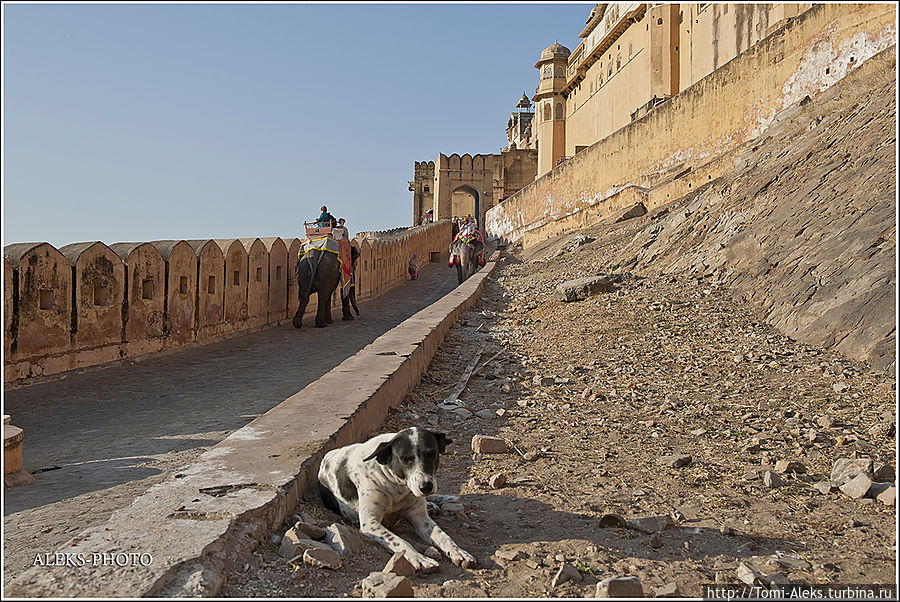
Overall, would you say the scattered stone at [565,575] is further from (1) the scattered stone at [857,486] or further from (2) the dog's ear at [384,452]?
(1) the scattered stone at [857,486]

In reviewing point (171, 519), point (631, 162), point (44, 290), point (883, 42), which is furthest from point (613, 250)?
point (171, 519)

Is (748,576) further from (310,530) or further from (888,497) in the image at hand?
(310,530)

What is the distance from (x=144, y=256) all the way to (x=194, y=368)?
1.42 metres

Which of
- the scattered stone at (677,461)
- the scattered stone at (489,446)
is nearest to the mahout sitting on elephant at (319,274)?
the scattered stone at (489,446)

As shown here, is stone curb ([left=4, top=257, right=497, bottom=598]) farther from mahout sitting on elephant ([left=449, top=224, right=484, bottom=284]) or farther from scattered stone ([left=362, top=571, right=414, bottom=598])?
mahout sitting on elephant ([left=449, top=224, right=484, bottom=284])

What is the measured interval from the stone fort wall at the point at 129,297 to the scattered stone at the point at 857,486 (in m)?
6.55

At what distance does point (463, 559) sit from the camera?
9.20 ft

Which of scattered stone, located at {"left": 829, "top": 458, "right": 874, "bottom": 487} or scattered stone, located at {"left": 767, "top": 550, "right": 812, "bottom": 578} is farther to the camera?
scattered stone, located at {"left": 829, "top": 458, "right": 874, "bottom": 487}

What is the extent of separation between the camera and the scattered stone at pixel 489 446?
433 cm

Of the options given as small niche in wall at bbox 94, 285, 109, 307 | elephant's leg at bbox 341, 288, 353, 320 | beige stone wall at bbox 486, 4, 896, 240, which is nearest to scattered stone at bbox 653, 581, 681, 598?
small niche in wall at bbox 94, 285, 109, 307

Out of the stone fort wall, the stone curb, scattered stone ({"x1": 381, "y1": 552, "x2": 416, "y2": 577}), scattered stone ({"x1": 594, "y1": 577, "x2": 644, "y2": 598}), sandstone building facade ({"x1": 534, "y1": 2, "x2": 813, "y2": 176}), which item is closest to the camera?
the stone curb

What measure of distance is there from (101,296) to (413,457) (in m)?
5.77

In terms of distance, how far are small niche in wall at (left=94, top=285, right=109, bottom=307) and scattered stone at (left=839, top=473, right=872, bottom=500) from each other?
6914 mm

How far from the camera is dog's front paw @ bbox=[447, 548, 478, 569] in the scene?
279cm
